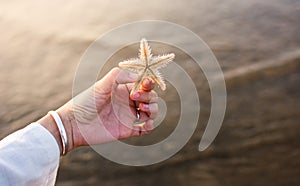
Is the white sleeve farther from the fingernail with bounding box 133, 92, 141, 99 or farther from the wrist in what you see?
the fingernail with bounding box 133, 92, 141, 99

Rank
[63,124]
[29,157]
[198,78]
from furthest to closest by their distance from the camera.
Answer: [198,78] < [63,124] < [29,157]

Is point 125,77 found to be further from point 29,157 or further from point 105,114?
point 29,157

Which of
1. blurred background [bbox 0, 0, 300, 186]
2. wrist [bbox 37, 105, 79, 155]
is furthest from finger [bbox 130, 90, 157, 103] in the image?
blurred background [bbox 0, 0, 300, 186]

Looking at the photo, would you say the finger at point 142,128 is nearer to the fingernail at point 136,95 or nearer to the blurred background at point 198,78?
the fingernail at point 136,95

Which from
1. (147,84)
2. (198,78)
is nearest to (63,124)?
(147,84)

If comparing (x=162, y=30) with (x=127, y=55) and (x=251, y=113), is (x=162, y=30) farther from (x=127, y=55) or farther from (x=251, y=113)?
(x=251, y=113)

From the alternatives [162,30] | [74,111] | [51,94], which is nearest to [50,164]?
[74,111]
